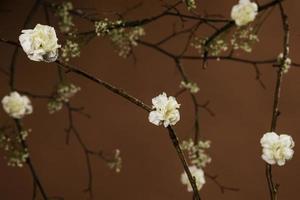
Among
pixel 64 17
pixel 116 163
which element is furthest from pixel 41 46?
pixel 116 163

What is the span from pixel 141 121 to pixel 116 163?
8.3 inches

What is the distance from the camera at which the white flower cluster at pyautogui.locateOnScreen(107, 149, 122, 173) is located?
1.88 metres

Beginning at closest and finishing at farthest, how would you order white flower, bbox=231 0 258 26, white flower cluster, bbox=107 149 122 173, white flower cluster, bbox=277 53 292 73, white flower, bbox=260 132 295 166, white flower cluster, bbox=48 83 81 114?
white flower, bbox=260 132 295 166, white flower cluster, bbox=277 53 292 73, white flower, bbox=231 0 258 26, white flower cluster, bbox=48 83 81 114, white flower cluster, bbox=107 149 122 173

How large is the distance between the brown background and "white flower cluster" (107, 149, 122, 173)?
1.3 inches

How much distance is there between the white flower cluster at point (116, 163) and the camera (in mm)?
1883

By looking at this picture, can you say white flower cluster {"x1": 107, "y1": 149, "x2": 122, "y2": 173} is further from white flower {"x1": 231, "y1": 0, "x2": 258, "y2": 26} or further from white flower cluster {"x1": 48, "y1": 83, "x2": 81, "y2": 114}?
white flower {"x1": 231, "y1": 0, "x2": 258, "y2": 26}

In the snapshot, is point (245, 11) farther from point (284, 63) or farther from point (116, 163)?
point (116, 163)

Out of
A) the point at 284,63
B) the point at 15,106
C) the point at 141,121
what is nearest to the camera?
the point at 284,63

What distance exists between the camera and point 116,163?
1.88m

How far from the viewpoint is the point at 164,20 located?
78.9 inches

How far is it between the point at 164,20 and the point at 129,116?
1.25ft

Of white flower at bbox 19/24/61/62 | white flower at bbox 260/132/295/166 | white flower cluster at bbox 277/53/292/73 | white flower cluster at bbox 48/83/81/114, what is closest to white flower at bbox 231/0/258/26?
white flower cluster at bbox 277/53/292/73

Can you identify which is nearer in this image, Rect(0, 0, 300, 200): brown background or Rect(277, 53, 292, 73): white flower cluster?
Rect(277, 53, 292, 73): white flower cluster

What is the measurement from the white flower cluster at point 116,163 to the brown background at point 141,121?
0.03 m
